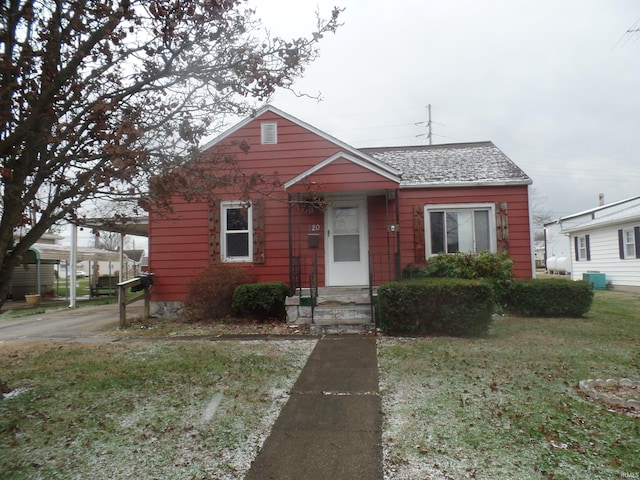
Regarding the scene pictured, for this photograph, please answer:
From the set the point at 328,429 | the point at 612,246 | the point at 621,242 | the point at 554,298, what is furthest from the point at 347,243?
the point at 612,246

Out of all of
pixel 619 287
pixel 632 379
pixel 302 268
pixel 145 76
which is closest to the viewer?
pixel 145 76

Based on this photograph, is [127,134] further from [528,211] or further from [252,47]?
[528,211]

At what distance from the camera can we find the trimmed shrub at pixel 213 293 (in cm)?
898

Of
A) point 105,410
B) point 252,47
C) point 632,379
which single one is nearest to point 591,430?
point 632,379

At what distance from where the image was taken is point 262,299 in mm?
8617

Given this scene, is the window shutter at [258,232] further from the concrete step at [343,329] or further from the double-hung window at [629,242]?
the double-hung window at [629,242]

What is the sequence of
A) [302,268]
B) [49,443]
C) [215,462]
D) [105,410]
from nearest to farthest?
[215,462], [49,443], [105,410], [302,268]

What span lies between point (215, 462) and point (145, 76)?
150 inches

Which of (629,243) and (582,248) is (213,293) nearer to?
(629,243)

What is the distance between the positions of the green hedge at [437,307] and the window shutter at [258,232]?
387cm

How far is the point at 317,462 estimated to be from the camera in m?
3.01

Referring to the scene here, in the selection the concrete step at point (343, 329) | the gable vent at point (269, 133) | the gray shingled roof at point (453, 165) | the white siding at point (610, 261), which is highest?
the gable vent at point (269, 133)

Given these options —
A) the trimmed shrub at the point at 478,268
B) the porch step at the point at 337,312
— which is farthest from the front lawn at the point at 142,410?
the trimmed shrub at the point at 478,268

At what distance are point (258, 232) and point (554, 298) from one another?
6.80m
